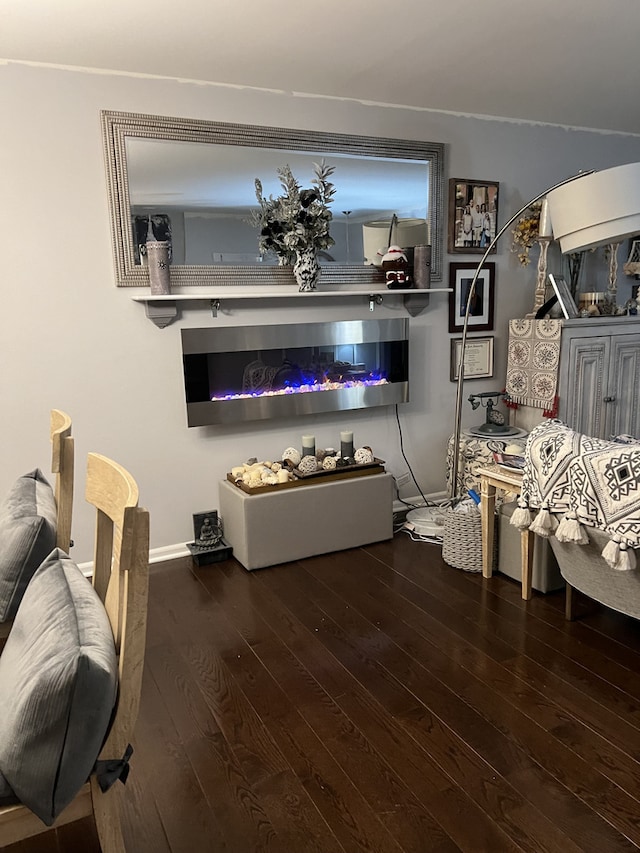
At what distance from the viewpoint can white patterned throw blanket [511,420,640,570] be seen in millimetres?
1976

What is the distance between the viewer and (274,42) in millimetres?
2625

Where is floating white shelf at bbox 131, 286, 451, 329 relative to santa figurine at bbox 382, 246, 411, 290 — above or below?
below

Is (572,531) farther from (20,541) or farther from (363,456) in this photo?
(20,541)

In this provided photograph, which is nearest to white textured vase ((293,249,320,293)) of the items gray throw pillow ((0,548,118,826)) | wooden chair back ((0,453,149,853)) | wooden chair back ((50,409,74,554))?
wooden chair back ((50,409,74,554))

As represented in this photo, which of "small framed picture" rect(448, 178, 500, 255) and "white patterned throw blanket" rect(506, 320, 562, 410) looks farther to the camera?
"small framed picture" rect(448, 178, 500, 255)

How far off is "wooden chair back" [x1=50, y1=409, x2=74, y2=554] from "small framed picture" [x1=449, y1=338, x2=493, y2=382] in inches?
103

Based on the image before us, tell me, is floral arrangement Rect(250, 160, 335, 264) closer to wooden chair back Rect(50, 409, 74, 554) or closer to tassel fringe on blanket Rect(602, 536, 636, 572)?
wooden chair back Rect(50, 409, 74, 554)

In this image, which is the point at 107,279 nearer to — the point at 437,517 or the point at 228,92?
the point at 228,92

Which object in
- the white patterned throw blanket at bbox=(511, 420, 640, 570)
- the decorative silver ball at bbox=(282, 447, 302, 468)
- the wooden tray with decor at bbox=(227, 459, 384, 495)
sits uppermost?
the white patterned throw blanket at bbox=(511, 420, 640, 570)

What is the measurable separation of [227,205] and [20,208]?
97 centimetres

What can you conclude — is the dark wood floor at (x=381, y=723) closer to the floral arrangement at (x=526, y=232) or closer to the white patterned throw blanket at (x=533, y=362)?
A: the white patterned throw blanket at (x=533, y=362)

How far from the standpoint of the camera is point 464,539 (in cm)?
311

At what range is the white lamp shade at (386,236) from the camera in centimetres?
361

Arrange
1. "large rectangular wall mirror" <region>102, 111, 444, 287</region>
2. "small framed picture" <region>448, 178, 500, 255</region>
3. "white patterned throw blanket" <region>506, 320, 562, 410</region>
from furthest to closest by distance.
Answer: "small framed picture" <region>448, 178, 500, 255</region> < "white patterned throw blanket" <region>506, 320, 562, 410</region> < "large rectangular wall mirror" <region>102, 111, 444, 287</region>
